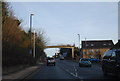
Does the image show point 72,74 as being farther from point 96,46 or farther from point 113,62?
point 96,46

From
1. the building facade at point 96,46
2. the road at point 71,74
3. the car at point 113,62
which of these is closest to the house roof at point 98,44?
the building facade at point 96,46

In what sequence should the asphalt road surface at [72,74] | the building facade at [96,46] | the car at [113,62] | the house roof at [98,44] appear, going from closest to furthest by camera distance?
the car at [113,62]
the asphalt road surface at [72,74]
the building facade at [96,46]
the house roof at [98,44]

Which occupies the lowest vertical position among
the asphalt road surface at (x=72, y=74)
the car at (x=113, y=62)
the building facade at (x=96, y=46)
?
the asphalt road surface at (x=72, y=74)

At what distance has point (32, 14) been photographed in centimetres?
4606

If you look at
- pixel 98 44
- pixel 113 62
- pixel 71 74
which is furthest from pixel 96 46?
pixel 113 62

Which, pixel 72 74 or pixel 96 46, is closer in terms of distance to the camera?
pixel 72 74

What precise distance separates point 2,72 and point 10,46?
5.39 metres

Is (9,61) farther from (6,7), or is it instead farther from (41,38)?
(41,38)

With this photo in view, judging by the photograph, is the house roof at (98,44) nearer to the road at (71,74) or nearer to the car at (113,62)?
the road at (71,74)

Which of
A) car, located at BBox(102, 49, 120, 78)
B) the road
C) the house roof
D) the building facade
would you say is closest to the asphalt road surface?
the road

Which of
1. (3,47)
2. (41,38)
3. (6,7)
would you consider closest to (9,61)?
(3,47)

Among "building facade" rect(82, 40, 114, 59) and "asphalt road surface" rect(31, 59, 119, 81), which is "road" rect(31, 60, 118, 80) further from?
"building facade" rect(82, 40, 114, 59)

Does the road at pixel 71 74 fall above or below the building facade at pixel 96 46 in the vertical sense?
below

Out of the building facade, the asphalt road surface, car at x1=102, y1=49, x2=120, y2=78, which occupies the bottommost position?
the asphalt road surface
